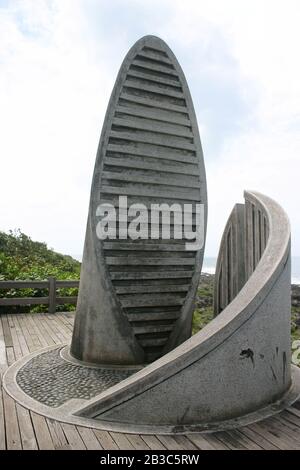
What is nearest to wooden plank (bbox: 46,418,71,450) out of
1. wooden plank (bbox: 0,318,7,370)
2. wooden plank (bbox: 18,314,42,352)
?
wooden plank (bbox: 0,318,7,370)

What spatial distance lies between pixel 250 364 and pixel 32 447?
214 cm

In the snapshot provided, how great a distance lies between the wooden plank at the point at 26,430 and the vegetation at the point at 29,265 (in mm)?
6444

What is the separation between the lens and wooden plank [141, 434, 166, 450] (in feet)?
10.9

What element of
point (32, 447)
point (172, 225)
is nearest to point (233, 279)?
point (172, 225)

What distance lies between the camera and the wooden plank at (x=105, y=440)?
10.9ft

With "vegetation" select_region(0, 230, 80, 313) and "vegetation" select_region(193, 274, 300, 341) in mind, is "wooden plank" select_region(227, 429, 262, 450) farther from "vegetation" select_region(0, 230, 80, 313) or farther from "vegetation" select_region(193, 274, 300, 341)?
"vegetation" select_region(0, 230, 80, 313)

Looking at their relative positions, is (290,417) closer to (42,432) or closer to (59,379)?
(42,432)

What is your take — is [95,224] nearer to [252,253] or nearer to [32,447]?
[252,253]

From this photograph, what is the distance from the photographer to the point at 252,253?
6.04 m

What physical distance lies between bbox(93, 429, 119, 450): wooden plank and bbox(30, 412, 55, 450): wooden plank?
0.40m

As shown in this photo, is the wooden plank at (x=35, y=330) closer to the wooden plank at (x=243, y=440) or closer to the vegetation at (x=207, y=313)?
the vegetation at (x=207, y=313)

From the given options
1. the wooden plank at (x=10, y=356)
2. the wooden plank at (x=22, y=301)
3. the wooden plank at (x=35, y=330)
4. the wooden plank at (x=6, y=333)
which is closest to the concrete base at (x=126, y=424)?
the wooden plank at (x=10, y=356)

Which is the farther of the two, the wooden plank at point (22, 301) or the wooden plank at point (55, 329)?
the wooden plank at point (22, 301)

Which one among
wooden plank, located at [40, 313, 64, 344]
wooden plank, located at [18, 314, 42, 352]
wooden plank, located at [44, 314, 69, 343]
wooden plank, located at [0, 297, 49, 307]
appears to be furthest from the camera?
wooden plank, located at [0, 297, 49, 307]
